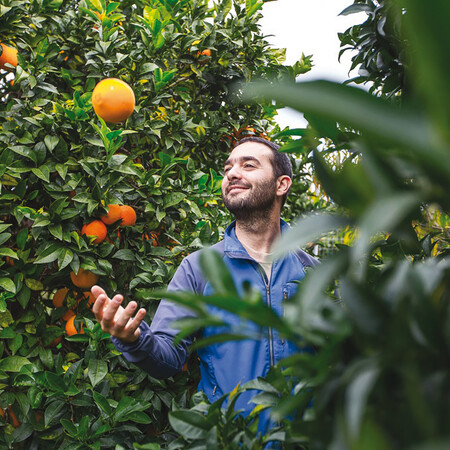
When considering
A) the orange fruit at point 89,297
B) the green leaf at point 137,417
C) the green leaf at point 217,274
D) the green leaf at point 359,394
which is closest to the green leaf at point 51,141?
the orange fruit at point 89,297

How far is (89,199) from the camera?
144 cm

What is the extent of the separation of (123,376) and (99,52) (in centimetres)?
112

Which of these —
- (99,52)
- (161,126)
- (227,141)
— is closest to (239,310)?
(161,126)

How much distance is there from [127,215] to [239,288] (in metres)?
0.45

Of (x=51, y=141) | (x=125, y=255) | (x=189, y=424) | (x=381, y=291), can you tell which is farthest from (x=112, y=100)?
(x=381, y=291)

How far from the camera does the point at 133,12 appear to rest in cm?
189

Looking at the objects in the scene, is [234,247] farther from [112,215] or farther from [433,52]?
[433,52]

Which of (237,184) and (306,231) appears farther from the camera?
(237,184)

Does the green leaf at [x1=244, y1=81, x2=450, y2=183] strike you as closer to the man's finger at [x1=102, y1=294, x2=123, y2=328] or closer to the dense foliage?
the dense foliage

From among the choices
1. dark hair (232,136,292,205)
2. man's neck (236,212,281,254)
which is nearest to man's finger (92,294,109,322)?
man's neck (236,212,281,254)

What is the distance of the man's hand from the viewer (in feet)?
3.36

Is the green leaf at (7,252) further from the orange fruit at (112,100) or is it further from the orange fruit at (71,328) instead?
the orange fruit at (112,100)

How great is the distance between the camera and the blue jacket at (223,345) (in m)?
1.24

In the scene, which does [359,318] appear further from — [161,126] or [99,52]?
[99,52]
